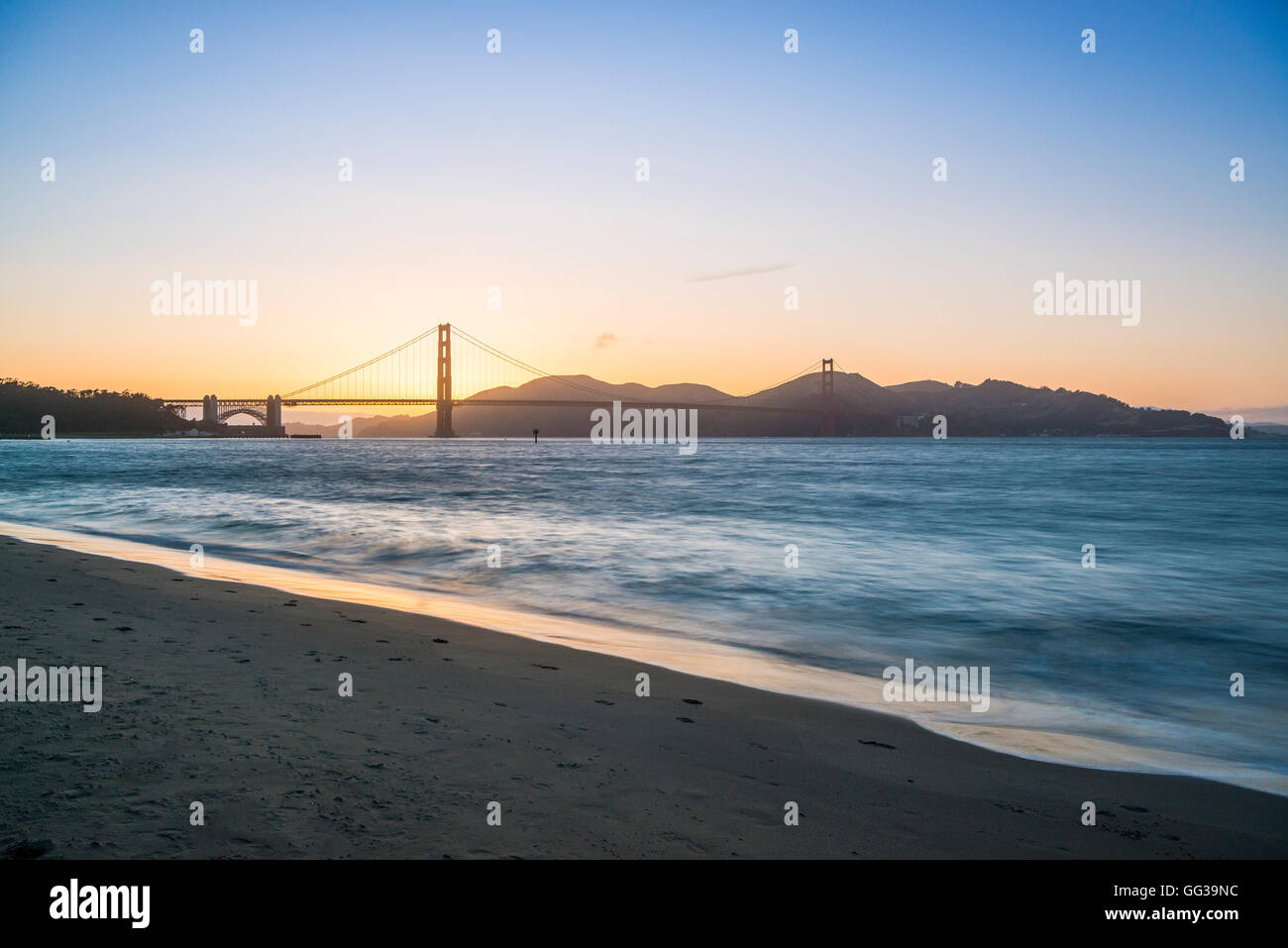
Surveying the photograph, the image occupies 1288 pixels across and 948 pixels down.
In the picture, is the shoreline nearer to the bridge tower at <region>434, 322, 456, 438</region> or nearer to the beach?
the beach

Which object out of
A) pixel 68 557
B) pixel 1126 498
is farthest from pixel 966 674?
pixel 1126 498

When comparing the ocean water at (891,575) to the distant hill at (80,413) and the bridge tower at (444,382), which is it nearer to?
the bridge tower at (444,382)

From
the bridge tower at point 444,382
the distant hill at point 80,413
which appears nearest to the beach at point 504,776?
the bridge tower at point 444,382

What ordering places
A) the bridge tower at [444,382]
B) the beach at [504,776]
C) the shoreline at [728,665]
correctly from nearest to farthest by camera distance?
the beach at [504,776]
the shoreline at [728,665]
the bridge tower at [444,382]

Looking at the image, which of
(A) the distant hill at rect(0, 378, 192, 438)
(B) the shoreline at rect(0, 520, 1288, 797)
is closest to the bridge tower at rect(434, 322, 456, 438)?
(A) the distant hill at rect(0, 378, 192, 438)

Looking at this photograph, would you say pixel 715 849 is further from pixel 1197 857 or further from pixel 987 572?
pixel 987 572

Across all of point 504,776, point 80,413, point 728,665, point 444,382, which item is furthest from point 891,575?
point 80,413

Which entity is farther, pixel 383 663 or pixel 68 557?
pixel 68 557

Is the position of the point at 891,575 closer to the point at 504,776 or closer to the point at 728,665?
the point at 728,665
